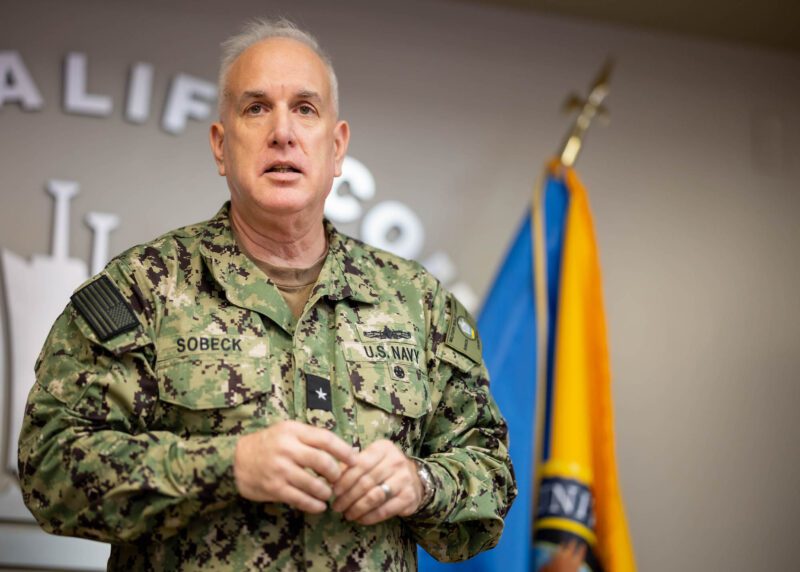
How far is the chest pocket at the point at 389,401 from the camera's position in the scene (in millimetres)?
1437

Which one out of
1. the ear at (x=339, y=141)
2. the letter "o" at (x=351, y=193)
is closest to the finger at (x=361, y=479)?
the ear at (x=339, y=141)

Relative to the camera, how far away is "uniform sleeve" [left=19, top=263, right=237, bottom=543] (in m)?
1.25

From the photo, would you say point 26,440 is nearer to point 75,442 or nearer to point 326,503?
point 75,442

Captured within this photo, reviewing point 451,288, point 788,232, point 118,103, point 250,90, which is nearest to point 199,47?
point 118,103

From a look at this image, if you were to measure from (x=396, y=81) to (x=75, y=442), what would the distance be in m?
1.70

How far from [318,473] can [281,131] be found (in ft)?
1.81

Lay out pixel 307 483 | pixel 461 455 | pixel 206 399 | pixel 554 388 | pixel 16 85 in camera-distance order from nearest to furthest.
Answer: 1. pixel 307 483
2. pixel 206 399
3. pixel 461 455
4. pixel 554 388
5. pixel 16 85

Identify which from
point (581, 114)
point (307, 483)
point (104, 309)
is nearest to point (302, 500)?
point (307, 483)

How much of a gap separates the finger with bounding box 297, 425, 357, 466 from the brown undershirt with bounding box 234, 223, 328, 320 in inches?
12.3

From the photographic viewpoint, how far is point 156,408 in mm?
1365

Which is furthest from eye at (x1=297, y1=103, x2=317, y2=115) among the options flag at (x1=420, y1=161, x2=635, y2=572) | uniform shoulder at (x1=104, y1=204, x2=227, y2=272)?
flag at (x1=420, y1=161, x2=635, y2=572)

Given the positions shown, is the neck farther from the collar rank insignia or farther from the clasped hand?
the clasped hand

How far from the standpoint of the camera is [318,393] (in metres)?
1.42

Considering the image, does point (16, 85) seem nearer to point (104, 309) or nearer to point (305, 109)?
point (305, 109)
